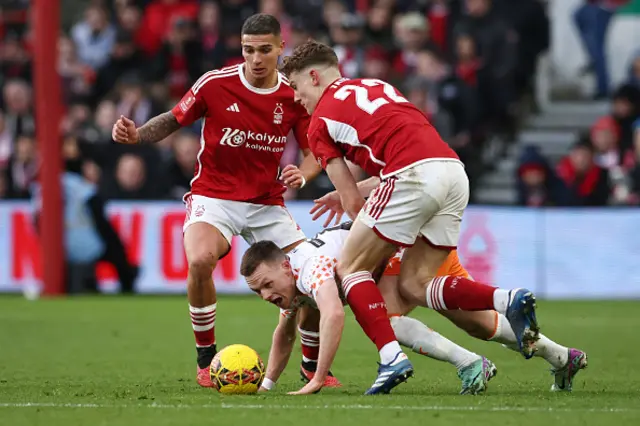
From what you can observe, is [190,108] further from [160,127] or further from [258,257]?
[258,257]

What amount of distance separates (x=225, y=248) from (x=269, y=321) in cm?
415

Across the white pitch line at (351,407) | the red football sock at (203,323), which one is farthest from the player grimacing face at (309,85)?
the white pitch line at (351,407)

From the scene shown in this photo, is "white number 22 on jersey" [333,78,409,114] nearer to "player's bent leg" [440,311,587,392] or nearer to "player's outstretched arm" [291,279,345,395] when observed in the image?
"player's outstretched arm" [291,279,345,395]

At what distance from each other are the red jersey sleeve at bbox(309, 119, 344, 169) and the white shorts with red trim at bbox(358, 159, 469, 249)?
310 millimetres

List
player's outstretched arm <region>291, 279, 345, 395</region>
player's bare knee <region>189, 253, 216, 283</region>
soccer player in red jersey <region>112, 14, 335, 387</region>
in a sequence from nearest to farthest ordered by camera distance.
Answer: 1. player's outstretched arm <region>291, 279, 345, 395</region>
2. player's bare knee <region>189, 253, 216, 283</region>
3. soccer player in red jersey <region>112, 14, 335, 387</region>

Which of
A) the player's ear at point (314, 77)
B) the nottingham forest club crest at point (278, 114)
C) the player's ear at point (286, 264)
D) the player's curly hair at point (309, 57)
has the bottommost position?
the player's ear at point (286, 264)

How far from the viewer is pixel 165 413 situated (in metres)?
5.80

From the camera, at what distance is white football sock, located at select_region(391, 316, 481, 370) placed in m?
6.70

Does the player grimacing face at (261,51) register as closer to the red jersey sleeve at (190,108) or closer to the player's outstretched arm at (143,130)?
the red jersey sleeve at (190,108)

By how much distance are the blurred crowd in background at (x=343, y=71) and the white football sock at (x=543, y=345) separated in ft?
27.1

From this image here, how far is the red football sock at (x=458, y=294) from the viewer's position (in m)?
6.54

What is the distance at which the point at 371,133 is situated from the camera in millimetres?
6648

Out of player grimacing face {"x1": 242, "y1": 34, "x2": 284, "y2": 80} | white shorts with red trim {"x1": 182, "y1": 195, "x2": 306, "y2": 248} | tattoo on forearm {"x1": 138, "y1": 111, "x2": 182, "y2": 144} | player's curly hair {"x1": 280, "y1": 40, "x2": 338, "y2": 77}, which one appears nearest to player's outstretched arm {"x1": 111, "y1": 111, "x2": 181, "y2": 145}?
tattoo on forearm {"x1": 138, "y1": 111, "x2": 182, "y2": 144}

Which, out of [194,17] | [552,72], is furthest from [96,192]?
[552,72]
